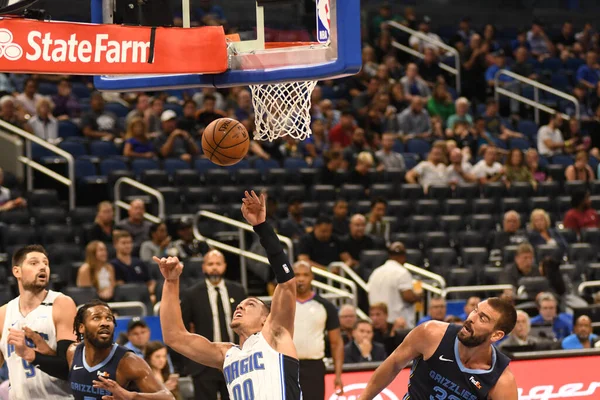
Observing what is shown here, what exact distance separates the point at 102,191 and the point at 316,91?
13.5ft

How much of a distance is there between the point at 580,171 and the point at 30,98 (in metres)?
7.25

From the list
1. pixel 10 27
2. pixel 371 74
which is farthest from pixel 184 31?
pixel 371 74

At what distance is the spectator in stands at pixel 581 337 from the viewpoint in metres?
10.0

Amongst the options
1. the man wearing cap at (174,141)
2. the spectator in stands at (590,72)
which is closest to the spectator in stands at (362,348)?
the man wearing cap at (174,141)

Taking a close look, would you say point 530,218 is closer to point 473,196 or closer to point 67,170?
point 473,196

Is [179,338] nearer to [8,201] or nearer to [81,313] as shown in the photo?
[81,313]

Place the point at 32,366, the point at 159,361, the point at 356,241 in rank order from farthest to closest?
the point at 356,241 < the point at 159,361 < the point at 32,366

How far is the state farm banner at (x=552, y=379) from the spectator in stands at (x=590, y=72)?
10.3 m

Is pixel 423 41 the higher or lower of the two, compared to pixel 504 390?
higher

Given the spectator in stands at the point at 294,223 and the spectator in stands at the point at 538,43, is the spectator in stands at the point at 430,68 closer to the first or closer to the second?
the spectator in stands at the point at 538,43

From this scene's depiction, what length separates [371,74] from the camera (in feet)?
55.1

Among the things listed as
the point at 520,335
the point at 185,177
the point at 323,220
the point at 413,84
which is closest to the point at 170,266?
the point at 520,335

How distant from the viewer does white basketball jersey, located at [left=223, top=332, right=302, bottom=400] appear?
541 centimetres

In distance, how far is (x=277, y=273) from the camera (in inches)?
211
